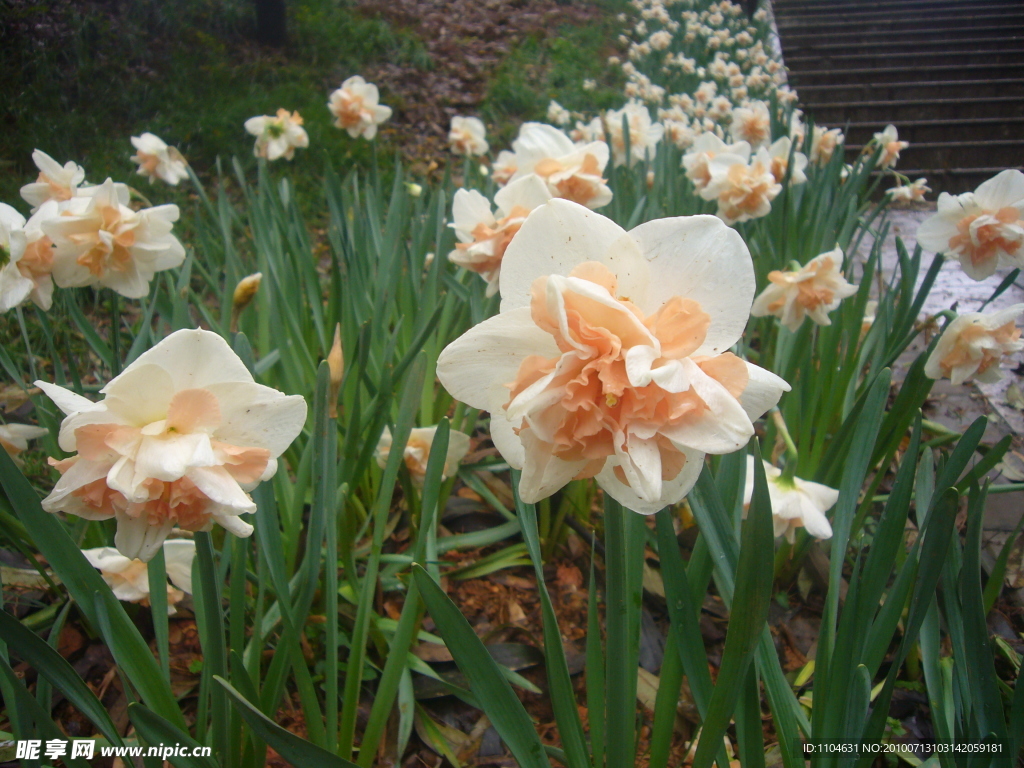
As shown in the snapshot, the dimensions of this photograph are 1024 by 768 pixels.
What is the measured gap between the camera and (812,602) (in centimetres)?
148

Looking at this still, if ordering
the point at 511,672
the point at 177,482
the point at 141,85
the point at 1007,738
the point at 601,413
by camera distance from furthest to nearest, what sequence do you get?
the point at 141,85 → the point at 511,672 → the point at 1007,738 → the point at 177,482 → the point at 601,413

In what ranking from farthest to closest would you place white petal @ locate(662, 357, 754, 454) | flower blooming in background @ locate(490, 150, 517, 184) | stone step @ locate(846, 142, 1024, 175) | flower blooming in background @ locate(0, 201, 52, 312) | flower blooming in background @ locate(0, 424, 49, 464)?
stone step @ locate(846, 142, 1024, 175)
flower blooming in background @ locate(490, 150, 517, 184)
flower blooming in background @ locate(0, 424, 49, 464)
flower blooming in background @ locate(0, 201, 52, 312)
white petal @ locate(662, 357, 754, 454)

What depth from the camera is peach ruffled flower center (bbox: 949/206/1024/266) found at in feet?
4.11

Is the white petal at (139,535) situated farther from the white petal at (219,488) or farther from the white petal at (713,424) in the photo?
the white petal at (713,424)

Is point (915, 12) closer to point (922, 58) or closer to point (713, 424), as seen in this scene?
point (922, 58)

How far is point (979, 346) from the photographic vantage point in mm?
1191

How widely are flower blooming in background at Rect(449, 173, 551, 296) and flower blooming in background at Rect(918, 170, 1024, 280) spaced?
3.11ft

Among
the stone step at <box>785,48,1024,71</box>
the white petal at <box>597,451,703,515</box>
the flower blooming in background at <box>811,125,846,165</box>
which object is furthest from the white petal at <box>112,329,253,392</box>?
the flower blooming in background at <box>811,125,846,165</box>

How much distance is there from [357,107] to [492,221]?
1826 millimetres

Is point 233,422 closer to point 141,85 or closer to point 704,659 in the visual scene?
point 704,659

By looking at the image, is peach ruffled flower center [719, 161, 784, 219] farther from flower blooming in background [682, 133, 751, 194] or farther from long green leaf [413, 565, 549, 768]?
long green leaf [413, 565, 549, 768]

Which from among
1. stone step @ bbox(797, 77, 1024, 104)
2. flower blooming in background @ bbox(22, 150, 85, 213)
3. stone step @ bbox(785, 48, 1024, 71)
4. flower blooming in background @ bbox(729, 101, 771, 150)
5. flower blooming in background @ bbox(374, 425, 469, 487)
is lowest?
flower blooming in background @ bbox(374, 425, 469, 487)

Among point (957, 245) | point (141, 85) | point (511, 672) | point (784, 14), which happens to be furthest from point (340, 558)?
point (784, 14)

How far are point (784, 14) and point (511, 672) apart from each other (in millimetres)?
8208
